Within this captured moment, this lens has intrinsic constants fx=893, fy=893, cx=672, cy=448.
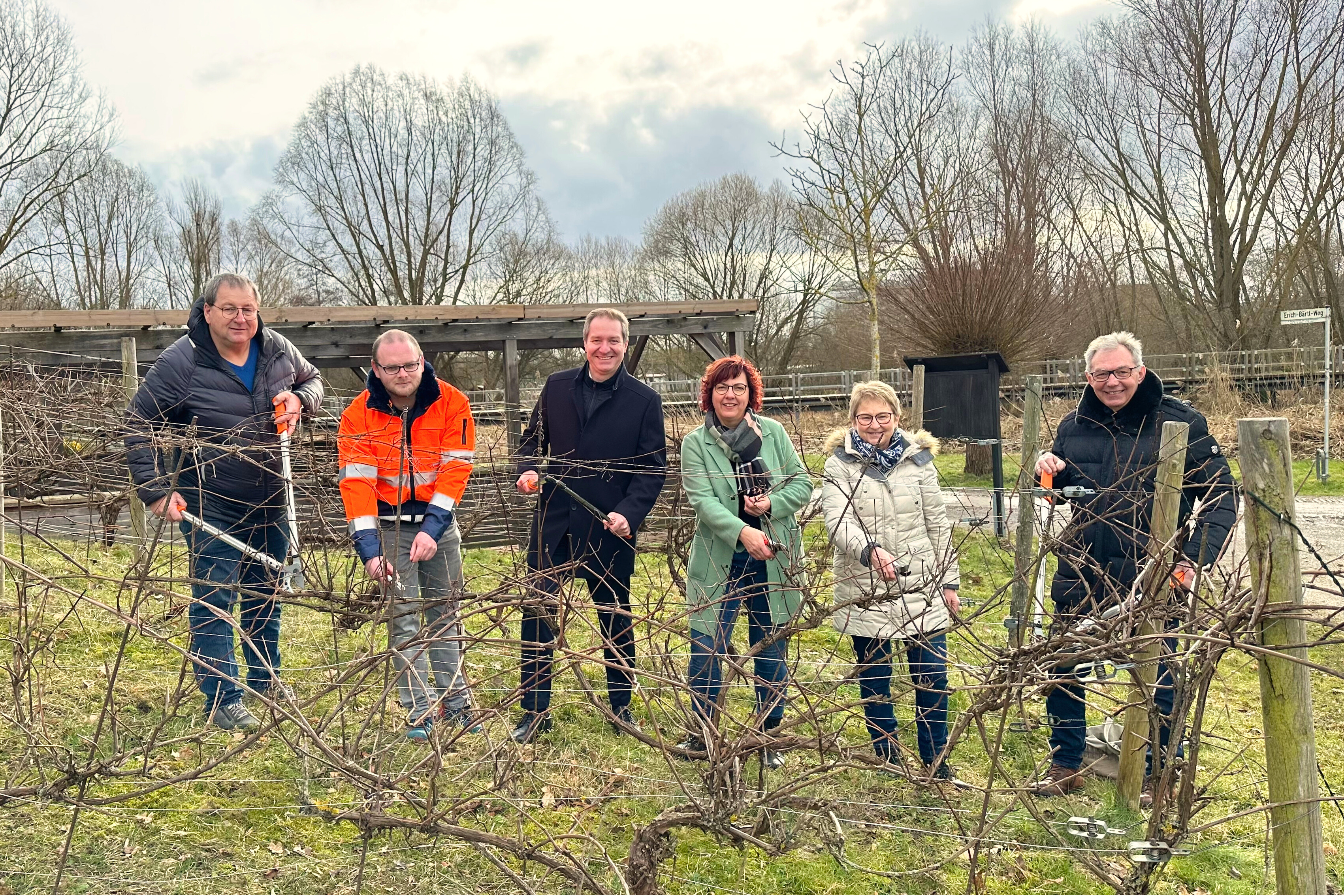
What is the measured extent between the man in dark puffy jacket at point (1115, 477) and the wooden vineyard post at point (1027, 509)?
17cm

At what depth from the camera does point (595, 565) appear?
346cm

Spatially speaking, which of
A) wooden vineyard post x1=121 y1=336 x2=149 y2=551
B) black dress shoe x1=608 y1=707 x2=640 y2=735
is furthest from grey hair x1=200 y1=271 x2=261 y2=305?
wooden vineyard post x1=121 y1=336 x2=149 y2=551

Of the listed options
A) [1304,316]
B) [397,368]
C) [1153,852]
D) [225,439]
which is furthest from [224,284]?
[1304,316]

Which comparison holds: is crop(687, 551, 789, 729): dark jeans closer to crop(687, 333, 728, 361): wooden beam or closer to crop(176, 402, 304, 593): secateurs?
crop(176, 402, 304, 593): secateurs

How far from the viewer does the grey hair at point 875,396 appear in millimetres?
3234

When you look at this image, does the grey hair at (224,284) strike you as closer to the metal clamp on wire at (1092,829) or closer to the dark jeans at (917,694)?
the dark jeans at (917,694)

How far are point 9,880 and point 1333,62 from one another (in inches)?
930

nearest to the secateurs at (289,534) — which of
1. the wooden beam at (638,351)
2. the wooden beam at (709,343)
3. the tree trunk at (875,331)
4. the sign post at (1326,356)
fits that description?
the wooden beam at (638,351)

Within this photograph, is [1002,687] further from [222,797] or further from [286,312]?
[286,312]

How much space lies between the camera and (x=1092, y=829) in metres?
2.79

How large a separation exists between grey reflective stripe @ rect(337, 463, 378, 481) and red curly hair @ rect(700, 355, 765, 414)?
1.23 m

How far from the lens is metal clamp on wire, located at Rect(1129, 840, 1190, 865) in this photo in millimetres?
2176

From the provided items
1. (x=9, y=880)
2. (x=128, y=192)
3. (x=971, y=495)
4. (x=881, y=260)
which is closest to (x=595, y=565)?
(x=9, y=880)

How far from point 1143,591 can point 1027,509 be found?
1.10 meters
